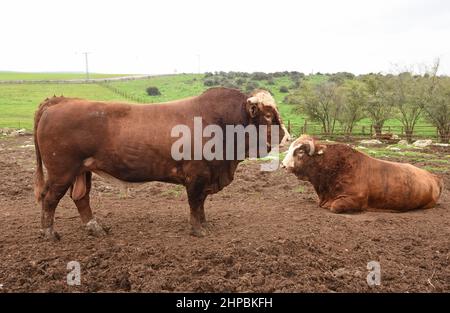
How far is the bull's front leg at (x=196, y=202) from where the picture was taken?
6250 mm

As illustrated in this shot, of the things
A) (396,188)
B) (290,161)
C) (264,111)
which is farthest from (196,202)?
(396,188)

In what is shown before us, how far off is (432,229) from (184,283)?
4516 mm

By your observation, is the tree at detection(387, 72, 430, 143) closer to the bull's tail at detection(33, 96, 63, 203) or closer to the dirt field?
the dirt field

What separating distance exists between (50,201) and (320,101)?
96.7ft

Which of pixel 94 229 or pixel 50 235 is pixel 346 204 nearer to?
pixel 94 229

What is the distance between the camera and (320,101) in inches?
1313

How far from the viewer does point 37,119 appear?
621 centimetres

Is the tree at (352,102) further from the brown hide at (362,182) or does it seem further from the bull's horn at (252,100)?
the bull's horn at (252,100)

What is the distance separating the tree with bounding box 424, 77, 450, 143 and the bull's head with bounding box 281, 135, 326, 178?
77.0ft

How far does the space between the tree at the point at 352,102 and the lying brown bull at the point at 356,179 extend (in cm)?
2457

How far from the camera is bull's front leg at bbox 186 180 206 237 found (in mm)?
6250

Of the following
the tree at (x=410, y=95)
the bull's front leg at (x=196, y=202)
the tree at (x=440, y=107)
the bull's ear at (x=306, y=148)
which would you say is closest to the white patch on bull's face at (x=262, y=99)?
the bull's front leg at (x=196, y=202)

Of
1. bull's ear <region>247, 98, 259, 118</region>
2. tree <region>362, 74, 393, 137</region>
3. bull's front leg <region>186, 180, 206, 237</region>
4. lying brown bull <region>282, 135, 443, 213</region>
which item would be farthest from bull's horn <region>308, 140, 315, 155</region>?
tree <region>362, 74, 393, 137</region>
